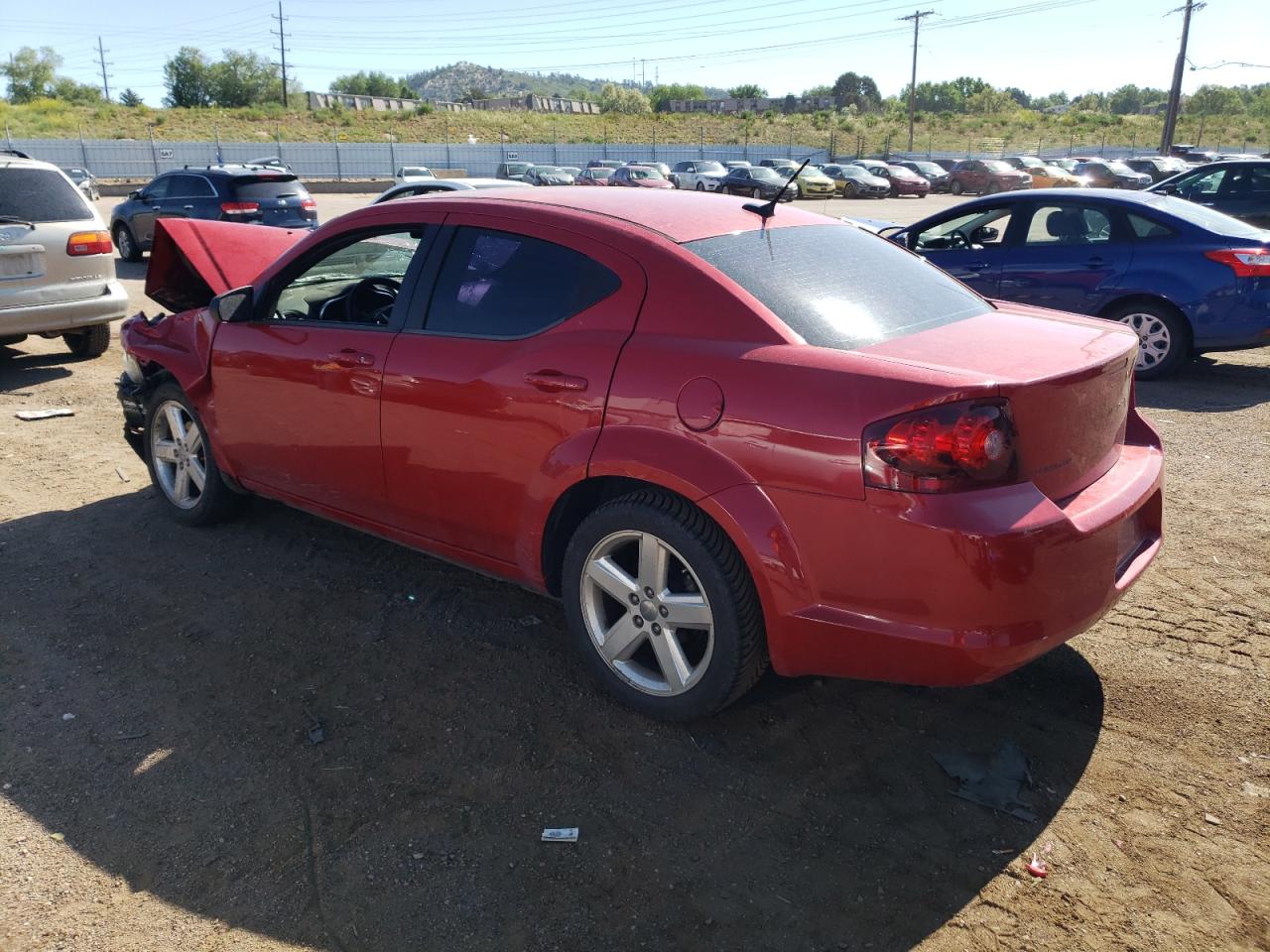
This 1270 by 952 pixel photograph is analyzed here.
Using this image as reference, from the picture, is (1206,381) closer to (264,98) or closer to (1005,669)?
(1005,669)

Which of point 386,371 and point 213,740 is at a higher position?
point 386,371

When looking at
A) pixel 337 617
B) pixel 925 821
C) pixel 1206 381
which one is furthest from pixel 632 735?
pixel 1206 381

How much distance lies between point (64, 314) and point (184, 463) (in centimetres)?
432

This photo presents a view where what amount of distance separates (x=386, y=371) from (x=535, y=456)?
83 cm

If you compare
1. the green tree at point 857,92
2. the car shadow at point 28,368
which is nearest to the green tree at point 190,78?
the green tree at point 857,92

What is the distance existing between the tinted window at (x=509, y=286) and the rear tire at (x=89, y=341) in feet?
22.7

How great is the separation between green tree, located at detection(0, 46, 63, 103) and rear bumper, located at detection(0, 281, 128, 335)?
98.4 meters

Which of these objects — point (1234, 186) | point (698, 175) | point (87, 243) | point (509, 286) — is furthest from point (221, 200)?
point (698, 175)

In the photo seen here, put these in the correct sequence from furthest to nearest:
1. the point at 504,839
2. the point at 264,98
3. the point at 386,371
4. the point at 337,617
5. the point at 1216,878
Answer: the point at 264,98 → the point at 337,617 → the point at 386,371 → the point at 504,839 → the point at 1216,878


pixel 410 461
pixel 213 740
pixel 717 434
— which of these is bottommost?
pixel 213 740

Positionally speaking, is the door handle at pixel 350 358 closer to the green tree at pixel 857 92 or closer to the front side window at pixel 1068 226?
the front side window at pixel 1068 226

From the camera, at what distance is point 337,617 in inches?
162

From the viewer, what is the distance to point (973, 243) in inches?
356

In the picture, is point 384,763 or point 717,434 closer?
point 717,434
